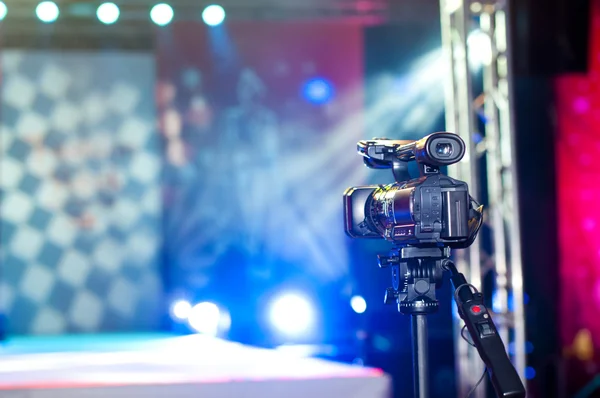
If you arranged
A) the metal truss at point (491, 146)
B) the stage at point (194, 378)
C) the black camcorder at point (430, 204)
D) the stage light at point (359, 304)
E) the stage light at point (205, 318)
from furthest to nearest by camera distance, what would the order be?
the stage light at point (205, 318) → the stage light at point (359, 304) → the metal truss at point (491, 146) → the stage at point (194, 378) → the black camcorder at point (430, 204)

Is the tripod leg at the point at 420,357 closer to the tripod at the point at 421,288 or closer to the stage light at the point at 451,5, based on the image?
the tripod at the point at 421,288

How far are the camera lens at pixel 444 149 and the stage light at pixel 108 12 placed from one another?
3.01m

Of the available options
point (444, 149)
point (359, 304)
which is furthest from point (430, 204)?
point (359, 304)

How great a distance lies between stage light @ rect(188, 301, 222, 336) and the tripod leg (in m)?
2.73

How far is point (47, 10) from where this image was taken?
158 inches

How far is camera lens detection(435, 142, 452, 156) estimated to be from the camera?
1372mm

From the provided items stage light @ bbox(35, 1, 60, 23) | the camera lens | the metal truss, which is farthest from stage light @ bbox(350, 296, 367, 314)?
stage light @ bbox(35, 1, 60, 23)

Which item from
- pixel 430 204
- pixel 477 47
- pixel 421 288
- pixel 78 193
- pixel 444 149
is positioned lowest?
pixel 421 288

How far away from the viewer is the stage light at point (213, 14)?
3.92 meters

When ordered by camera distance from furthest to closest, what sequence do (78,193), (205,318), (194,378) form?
(78,193) < (205,318) < (194,378)

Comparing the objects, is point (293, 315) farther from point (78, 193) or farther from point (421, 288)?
point (421, 288)

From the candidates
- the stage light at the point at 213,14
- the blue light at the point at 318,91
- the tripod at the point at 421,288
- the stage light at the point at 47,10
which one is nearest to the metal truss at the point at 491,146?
the tripod at the point at 421,288

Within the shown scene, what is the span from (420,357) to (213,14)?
2962 millimetres

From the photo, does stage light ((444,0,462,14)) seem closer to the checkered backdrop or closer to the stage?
the stage
